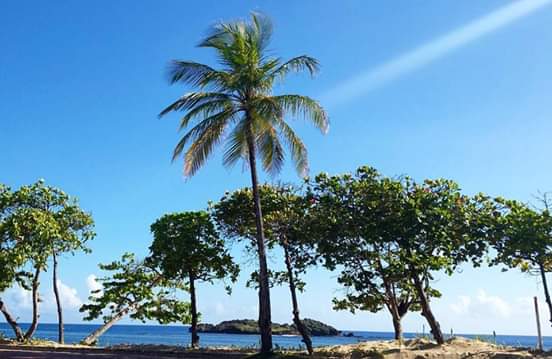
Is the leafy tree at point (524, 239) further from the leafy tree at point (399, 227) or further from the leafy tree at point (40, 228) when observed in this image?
the leafy tree at point (40, 228)

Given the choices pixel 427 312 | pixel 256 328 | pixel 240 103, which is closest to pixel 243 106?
pixel 240 103

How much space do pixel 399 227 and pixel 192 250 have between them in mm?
9225

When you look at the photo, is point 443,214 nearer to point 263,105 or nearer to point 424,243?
point 424,243

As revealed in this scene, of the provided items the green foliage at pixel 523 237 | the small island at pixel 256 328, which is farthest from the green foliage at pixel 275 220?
the small island at pixel 256 328

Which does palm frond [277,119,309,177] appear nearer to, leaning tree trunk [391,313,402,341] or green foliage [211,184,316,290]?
green foliage [211,184,316,290]

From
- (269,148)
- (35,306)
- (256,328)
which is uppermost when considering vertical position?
(269,148)

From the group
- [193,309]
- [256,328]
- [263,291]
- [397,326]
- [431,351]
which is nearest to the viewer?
[431,351]

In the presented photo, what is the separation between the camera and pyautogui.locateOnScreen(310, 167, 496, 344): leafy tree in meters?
16.8

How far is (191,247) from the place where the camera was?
72.5 ft

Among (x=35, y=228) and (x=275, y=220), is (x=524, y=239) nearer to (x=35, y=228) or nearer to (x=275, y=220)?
(x=275, y=220)

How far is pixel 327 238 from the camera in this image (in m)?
18.0

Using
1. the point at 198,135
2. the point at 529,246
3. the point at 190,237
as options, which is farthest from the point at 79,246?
the point at 529,246

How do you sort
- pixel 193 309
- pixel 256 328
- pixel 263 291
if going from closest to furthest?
pixel 263 291
pixel 193 309
pixel 256 328

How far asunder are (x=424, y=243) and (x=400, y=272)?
4.04ft
